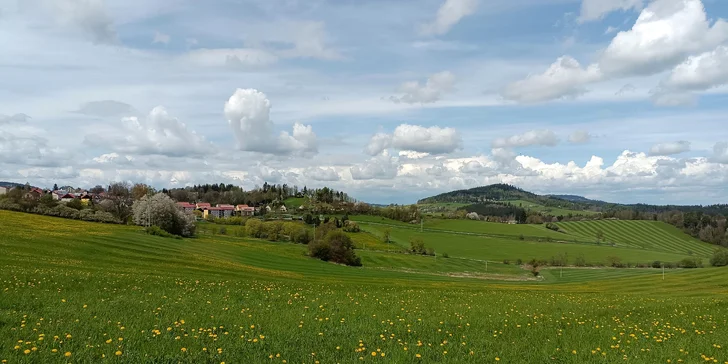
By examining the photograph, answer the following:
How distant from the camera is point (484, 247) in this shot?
480 ft

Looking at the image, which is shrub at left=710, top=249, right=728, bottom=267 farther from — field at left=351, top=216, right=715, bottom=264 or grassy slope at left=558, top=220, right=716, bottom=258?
grassy slope at left=558, top=220, right=716, bottom=258

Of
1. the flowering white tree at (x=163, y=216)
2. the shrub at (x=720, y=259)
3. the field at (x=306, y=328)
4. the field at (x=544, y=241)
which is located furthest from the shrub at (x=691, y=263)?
the flowering white tree at (x=163, y=216)

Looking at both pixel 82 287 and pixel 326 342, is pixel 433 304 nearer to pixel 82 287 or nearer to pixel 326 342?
pixel 326 342

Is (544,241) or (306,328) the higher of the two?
(306,328)

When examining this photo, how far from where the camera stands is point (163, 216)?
101 m

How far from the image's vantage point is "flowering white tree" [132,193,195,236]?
10038 cm

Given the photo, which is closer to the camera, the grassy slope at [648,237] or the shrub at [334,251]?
the shrub at [334,251]

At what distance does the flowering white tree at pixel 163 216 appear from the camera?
329 feet

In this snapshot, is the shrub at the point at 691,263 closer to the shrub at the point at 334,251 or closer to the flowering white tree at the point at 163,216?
the shrub at the point at 334,251

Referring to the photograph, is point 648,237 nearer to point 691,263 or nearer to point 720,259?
point 691,263

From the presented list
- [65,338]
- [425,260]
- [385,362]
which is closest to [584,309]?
[385,362]

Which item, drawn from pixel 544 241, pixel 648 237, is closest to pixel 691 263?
pixel 544 241

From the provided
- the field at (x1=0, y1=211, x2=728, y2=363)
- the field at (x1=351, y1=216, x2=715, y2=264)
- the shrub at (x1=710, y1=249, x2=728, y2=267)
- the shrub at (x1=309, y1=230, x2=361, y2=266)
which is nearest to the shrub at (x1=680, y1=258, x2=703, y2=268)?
the field at (x1=351, y1=216, x2=715, y2=264)

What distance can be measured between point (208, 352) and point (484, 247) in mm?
144262
